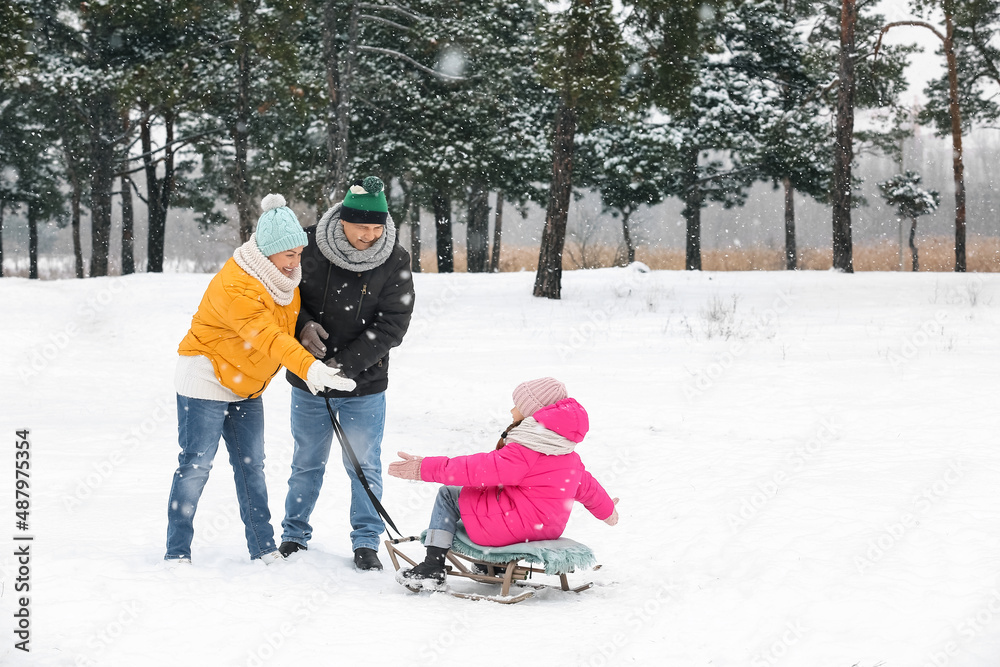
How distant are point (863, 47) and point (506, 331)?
1555cm

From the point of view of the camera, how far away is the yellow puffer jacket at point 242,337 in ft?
13.7

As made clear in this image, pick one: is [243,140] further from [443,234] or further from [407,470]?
[407,470]

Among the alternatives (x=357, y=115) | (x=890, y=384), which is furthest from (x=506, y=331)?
(x=357, y=115)

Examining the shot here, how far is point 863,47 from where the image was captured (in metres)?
22.5

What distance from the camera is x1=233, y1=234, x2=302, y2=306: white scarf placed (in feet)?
14.0

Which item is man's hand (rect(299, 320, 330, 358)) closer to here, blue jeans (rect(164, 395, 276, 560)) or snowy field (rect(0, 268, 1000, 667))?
blue jeans (rect(164, 395, 276, 560))

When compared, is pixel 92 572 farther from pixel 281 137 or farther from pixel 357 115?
pixel 281 137

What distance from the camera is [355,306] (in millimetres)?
4762
